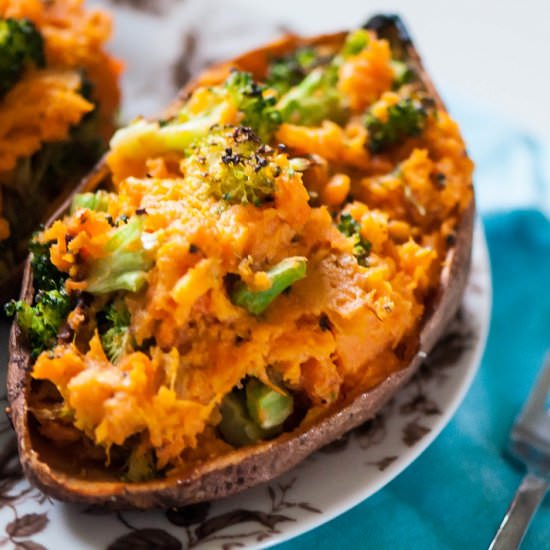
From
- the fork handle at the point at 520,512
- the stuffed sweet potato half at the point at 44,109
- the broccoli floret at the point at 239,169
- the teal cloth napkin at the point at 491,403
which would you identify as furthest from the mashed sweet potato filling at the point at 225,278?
the fork handle at the point at 520,512

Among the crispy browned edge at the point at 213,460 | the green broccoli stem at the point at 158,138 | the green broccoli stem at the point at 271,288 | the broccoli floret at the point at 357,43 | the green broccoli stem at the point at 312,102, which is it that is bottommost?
the crispy browned edge at the point at 213,460

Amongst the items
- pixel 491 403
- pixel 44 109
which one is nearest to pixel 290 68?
pixel 44 109

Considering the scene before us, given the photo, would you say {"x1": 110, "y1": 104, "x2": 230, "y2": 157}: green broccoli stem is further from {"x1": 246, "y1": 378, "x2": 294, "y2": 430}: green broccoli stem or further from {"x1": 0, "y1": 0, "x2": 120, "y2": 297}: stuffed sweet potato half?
{"x1": 246, "y1": 378, "x2": 294, "y2": 430}: green broccoli stem

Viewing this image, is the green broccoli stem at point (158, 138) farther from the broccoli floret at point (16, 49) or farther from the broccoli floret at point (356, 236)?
the broccoli floret at point (16, 49)

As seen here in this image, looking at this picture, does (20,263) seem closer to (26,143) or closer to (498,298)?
(26,143)

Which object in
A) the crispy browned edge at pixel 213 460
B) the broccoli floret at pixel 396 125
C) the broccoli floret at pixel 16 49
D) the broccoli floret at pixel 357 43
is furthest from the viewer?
the broccoli floret at pixel 357 43

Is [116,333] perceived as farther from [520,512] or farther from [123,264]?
[520,512]

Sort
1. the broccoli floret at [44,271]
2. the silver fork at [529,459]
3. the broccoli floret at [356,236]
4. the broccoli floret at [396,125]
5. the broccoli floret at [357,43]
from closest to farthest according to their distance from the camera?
the broccoli floret at [44,271]
the broccoli floret at [356,236]
the silver fork at [529,459]
the broccoli floret at [396,125]
the broccoli floret at [357,43]
